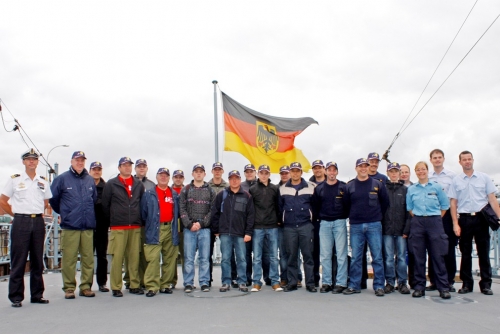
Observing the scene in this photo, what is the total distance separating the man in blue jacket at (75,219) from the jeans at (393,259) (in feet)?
13.4

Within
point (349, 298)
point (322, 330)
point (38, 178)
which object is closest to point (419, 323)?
point (322, 330)

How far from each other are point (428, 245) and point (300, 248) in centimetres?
175

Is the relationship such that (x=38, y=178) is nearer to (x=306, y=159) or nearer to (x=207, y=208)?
(x=207, y=208)

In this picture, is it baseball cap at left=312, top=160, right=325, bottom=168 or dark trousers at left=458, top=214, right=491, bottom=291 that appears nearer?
dark trousers at left=458, top=214, right=491, bottom=291

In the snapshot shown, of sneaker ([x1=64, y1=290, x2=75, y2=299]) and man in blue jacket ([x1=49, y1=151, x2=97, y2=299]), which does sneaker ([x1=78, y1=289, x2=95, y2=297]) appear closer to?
man in blue jacket ([x1=49, y1=151, x2=97, y2=299])

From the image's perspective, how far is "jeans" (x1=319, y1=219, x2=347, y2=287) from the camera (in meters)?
6.16

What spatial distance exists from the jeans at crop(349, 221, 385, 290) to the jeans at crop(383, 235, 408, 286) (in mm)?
287

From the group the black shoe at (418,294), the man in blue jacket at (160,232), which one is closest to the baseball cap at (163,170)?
the man in blue jacket at (160,232)

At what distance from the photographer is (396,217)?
6.23m

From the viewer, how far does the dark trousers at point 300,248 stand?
633 cm

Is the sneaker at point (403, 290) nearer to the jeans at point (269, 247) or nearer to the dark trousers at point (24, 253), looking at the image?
the jeans at point (269, 247)

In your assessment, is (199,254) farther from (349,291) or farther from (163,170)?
(349,291)

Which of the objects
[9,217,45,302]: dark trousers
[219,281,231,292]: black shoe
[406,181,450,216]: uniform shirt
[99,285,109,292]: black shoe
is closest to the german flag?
[219,281,231,292]: black shoe

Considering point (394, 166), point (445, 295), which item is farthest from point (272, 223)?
point (445, 295)
